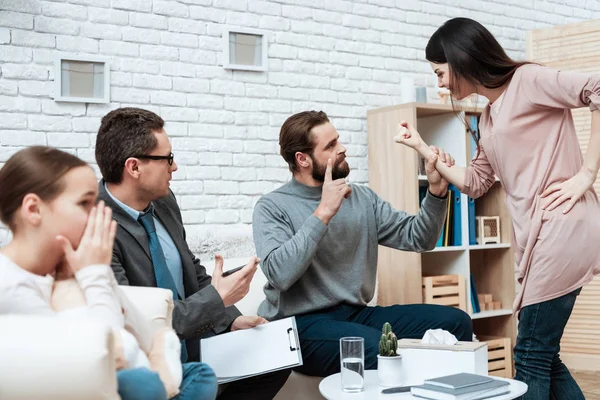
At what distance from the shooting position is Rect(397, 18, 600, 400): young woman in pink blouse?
2.07m

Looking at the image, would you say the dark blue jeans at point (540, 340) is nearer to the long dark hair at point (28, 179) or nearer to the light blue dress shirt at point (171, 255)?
the light blue dress shirt at point (171, 255)

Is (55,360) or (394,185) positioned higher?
(394,185)

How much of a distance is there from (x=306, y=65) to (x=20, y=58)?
1.39 m

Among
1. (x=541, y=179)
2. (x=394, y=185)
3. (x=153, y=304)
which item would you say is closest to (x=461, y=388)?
(x=541, y=179)

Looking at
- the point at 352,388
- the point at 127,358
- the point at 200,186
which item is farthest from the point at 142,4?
the point at 127,358

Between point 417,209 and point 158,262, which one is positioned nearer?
point 158,262

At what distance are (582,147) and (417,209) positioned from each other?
3.74 feet

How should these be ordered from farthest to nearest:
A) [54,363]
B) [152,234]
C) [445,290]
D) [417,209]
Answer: [445,290]
[417,209]
[152,234]
[54,363]

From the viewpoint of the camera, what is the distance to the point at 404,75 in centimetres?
412

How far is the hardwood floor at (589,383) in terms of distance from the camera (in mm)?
3535

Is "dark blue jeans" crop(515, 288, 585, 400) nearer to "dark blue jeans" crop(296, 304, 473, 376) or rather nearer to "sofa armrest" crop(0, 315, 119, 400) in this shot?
"dark blue jeans" crop(296, 304, 473, 376)

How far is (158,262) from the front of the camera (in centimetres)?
218

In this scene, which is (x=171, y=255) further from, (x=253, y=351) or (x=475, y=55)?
(x=475, y=55)

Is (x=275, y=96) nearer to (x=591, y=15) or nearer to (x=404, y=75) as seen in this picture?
(x=404, y=75)
